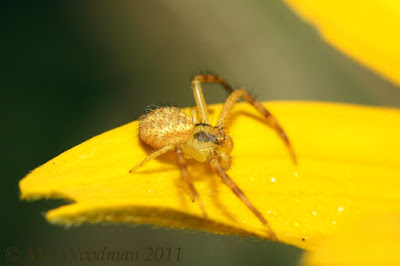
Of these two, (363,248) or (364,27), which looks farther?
(364,27)

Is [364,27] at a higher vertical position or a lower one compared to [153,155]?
higher

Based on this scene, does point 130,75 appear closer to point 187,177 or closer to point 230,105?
Answer: point 230,105

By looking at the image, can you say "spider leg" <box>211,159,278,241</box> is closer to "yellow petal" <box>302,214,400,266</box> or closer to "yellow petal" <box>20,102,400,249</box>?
"yellow petal" <box>20,102,400,249</box>

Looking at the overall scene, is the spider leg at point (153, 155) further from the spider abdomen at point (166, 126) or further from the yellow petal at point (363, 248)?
the yellow petal at point (363, 248)

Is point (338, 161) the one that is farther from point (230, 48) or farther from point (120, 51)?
point (120, 51)

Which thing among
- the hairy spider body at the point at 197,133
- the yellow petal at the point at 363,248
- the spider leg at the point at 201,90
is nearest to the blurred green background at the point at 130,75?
the spider leg at the point at 201,90

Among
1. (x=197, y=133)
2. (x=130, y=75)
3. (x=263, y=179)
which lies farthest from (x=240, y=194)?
(x=130, y=75)

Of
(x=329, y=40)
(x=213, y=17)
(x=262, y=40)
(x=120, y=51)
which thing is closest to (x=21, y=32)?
(x=120, y=51)
